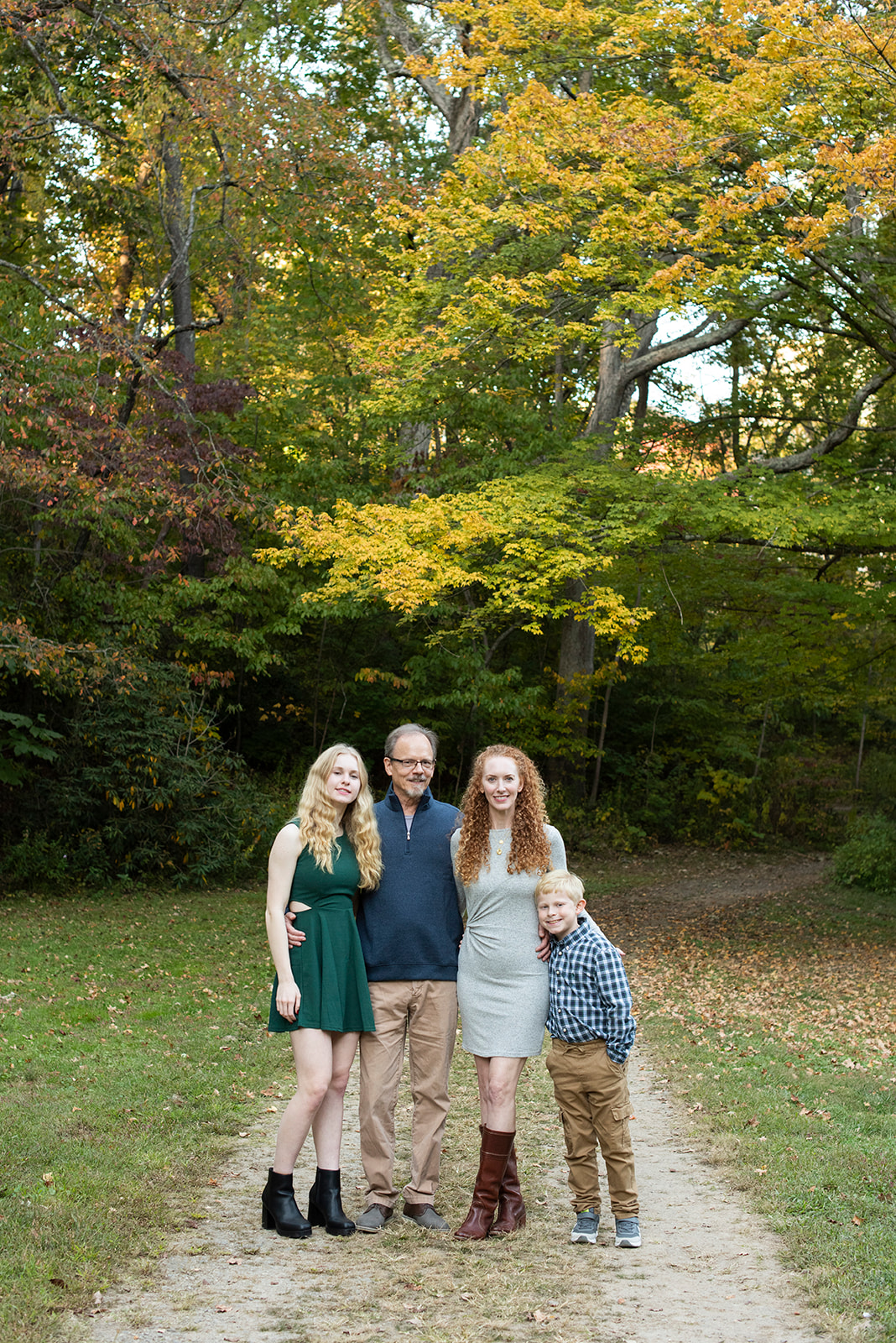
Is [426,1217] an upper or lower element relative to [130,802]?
upper

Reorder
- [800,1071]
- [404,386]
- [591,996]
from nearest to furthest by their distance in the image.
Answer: [591,996], [800,1071], [404,386]

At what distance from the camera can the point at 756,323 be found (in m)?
15.7

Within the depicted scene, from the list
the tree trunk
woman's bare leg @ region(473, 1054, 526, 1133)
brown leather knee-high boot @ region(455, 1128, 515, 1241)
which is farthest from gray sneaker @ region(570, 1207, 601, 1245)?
the tree trunk

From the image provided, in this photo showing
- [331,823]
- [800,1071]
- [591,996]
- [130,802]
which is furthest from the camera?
[130,802]

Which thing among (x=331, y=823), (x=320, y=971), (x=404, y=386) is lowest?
(x=320, y=971)

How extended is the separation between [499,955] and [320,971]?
2.11 ft

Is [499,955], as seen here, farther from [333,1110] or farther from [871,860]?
[871,860]

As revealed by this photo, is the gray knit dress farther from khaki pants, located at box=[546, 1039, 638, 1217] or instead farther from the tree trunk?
the tree trunk

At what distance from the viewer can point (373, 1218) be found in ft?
14.6

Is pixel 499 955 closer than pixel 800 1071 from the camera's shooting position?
Yes

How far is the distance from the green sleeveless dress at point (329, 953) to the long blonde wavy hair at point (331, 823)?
0.03 metres

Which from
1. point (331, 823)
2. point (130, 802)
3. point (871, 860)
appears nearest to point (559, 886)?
point (331, 823)

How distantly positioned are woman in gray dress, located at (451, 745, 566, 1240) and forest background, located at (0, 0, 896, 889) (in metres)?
6.99

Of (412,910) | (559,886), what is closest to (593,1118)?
(559,886)
